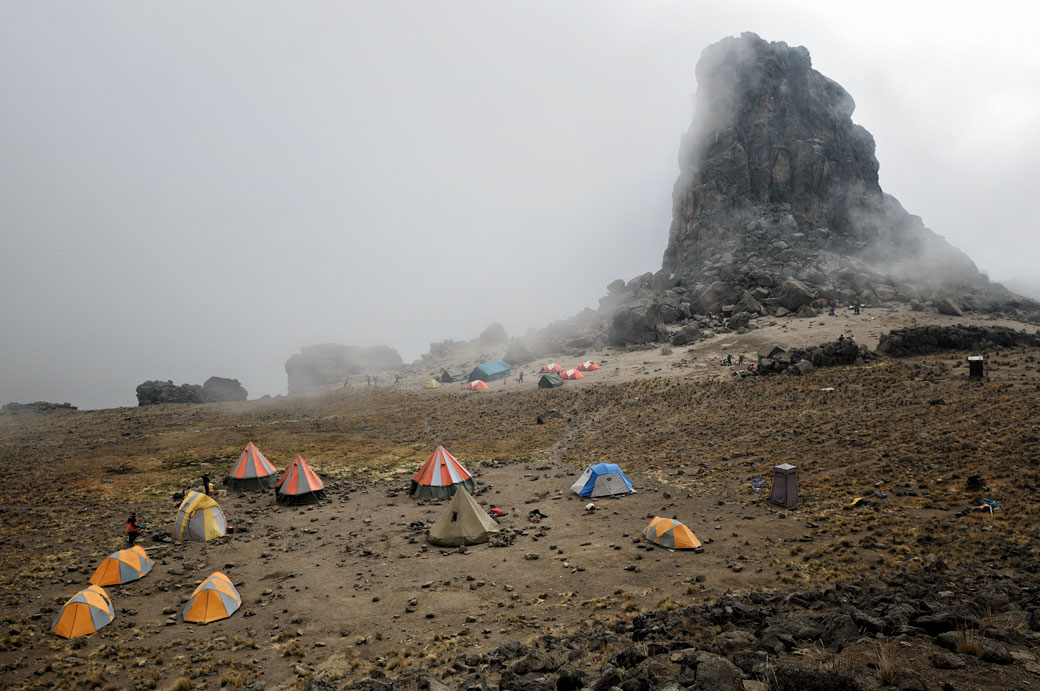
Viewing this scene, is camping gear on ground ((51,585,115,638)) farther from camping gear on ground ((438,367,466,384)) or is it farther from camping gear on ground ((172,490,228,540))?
camping gear on ground ((438,367,466,384))

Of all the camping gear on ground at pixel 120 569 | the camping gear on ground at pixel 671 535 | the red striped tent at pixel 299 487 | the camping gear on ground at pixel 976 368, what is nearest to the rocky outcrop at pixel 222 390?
the red striped tent at pixel 299 487

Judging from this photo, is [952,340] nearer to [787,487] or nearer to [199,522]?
[787,487]

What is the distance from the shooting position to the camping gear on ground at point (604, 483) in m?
23.8

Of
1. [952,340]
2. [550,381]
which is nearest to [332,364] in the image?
[550,381]

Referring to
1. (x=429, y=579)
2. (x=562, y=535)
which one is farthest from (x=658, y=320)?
(x=429, y=579)

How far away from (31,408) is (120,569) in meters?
84.4

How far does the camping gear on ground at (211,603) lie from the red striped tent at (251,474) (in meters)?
14.4

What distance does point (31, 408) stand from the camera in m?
77.4

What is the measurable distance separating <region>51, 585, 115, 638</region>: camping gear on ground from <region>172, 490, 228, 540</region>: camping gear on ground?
6673mm

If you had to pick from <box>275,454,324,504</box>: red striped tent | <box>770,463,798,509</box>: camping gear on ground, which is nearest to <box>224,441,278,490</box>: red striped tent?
<box>275,454,324,504</box>: red striped tent

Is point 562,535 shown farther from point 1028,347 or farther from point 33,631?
point 1028,347

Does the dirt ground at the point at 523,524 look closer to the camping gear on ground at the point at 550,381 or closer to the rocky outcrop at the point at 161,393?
the camping gear on ground at the point at 550,381

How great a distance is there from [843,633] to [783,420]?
25.8 meters

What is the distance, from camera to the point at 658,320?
234 ft
